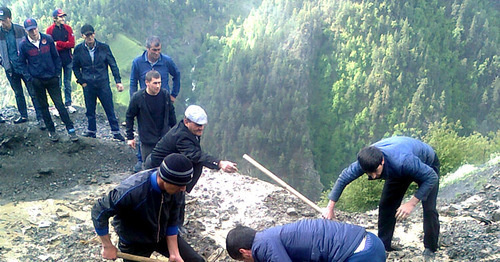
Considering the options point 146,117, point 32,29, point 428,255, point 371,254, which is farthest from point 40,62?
point 428,255

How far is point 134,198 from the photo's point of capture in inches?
118

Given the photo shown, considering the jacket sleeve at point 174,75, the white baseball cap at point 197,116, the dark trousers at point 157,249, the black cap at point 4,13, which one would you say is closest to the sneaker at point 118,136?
the jacket sleeve at point 174,75

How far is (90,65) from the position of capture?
7328mm

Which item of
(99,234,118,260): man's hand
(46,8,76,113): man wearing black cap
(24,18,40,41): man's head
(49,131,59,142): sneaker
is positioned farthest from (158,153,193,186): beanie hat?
(46,8,76,113): man wearing black cap

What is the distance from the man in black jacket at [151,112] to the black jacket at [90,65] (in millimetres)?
2036

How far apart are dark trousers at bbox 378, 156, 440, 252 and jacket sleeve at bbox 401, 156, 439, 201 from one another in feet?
0.84

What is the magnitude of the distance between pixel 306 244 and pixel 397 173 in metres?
1.59

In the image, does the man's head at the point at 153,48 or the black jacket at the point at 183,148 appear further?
the man's head at the point at 153,48

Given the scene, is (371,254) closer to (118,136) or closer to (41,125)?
(118,136)

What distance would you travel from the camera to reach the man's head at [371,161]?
3.61 meters

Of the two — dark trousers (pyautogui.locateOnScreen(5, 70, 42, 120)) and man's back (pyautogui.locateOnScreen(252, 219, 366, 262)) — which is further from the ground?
man's back (pyautogui.locateOnScreen(252, 219, 366, 262))

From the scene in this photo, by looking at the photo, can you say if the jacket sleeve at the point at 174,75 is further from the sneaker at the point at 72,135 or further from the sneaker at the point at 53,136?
the sneaker at the point at 53,136

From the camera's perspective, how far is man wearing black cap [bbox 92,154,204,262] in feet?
9.39

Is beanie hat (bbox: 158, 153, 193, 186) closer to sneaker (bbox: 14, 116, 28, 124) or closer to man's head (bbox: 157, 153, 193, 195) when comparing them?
man's head (bbox: 157, 153, 193, 195)
